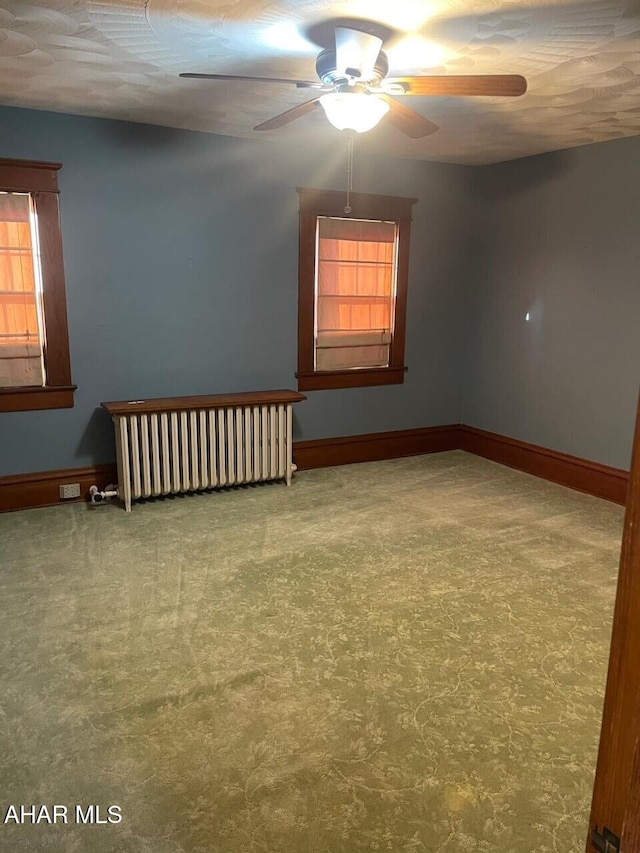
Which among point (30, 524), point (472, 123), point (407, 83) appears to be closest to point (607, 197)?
point (472, 123)

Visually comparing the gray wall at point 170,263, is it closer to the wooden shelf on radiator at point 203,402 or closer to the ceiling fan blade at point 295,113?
the wooden shelf on radiator at point 203,402

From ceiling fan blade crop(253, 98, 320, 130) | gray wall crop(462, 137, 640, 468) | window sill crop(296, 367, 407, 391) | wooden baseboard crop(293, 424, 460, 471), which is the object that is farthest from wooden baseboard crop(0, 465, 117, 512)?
gray wall crop(462, 137, 640, 468)

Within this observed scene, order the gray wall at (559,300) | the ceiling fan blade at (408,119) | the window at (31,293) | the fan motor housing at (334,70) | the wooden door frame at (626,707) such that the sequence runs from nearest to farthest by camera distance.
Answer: the wooden door frame at (626,707)
the fan motor housing at (334,70)
the ceiling fan blade at (408,119)
the window at (31,293)
the gray wall at (559,300)

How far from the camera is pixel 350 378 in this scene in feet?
17.4

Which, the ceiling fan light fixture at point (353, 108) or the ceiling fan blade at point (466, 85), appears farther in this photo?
the ceiling fan light fixture at point (353, 108)

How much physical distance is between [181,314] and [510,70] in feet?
8.67

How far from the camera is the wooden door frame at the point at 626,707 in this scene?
24.9 inches

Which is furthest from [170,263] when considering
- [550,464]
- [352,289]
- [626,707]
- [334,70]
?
[626,707]

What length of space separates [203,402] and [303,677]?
2420 millimetres

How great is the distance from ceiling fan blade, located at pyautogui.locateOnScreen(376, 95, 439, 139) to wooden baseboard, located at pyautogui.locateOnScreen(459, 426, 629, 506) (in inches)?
111

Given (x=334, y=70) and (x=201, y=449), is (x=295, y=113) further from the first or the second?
(x=201, y=449)

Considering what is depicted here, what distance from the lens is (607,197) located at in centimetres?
446

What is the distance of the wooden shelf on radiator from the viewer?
4188 mm

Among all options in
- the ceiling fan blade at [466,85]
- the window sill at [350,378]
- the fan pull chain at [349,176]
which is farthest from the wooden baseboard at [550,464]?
the ceiling fan blade at [466,85]
